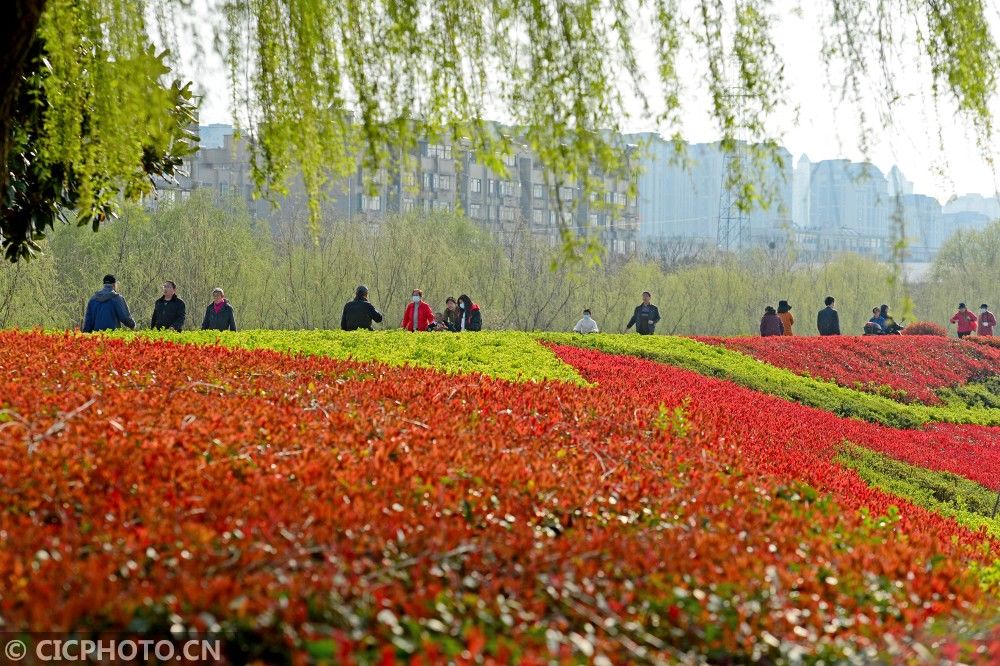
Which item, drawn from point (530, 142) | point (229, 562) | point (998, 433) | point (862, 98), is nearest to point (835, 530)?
point (862, 98)

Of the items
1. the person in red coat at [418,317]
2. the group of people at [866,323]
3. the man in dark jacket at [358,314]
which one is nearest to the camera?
the man in dark jacket at [358,314]

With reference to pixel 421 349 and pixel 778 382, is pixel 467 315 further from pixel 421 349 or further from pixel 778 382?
pixel 421 349

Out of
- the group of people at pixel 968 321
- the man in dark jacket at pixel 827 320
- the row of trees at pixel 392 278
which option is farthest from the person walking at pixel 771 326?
the group of people at pixel 968 321

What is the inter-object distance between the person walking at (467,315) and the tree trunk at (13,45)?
1702 centimetres

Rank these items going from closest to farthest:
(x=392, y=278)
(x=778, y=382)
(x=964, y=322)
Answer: (x=778, y=382) < (x=964, y=322) < (x=392, y=278)

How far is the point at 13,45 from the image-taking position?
13.1 feet

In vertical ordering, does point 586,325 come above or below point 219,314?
below

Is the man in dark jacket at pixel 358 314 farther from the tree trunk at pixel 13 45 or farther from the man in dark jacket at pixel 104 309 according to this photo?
the tree trunk at pixel 13 45

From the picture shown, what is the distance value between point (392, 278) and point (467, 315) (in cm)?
1564

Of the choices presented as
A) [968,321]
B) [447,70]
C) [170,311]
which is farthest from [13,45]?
[968,321]

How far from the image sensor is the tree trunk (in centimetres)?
397

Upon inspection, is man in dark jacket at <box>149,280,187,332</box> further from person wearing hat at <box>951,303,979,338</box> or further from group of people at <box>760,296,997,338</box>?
person wearing hat at <box>951,303,979,338</box>

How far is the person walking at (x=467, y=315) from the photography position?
21375 millimetres

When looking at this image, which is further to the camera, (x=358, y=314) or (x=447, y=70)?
Result: (x=358, y=314)
